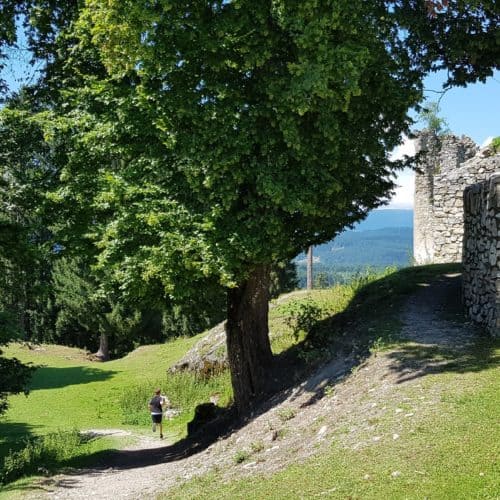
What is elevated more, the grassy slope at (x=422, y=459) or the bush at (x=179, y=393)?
the grassy slope at (x=422, y=459)

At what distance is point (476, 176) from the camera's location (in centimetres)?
2077

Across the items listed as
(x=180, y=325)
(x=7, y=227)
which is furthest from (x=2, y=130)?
(x=180, y=325)

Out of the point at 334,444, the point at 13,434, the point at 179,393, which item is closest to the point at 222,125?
the point at 334,444

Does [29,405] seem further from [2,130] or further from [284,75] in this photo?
[284,75]

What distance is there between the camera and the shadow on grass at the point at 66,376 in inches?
1114

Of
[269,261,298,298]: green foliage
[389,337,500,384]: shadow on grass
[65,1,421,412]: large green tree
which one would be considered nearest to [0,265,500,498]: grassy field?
[389,337,500,384]: shadow on grass

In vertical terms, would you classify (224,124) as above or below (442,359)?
above

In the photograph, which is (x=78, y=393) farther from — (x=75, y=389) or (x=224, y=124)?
(x=224, y=124)

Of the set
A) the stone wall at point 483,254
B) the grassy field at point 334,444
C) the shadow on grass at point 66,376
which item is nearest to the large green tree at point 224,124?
the stone wall at point 483,254

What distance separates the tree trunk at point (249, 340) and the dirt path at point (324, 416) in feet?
5.13

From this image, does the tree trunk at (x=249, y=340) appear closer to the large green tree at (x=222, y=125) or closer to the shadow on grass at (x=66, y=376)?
the large green tree at (x=222, y=125)

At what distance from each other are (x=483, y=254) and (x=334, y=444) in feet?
19.7

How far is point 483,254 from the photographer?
12133 millimetres

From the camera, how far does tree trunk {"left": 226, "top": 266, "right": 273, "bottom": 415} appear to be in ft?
46.5
